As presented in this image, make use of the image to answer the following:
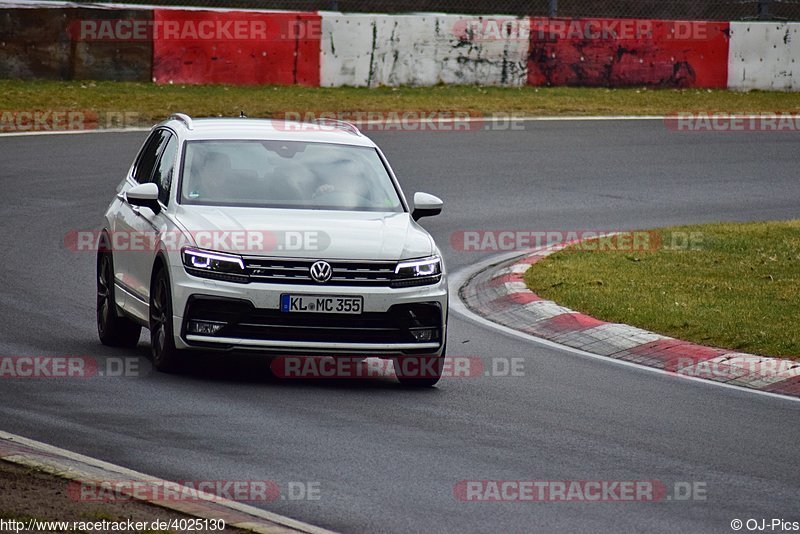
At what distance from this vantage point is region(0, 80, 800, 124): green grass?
24.1 m

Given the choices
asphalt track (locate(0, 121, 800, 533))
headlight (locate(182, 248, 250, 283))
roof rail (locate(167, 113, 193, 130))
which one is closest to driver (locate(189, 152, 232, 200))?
roof rail (locate(167, 113, 193, 130))

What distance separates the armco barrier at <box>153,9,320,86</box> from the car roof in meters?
14.2

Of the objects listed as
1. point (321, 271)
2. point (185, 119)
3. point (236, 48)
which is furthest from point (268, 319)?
point (236, 48)

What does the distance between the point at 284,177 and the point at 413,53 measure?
16972 millimetres

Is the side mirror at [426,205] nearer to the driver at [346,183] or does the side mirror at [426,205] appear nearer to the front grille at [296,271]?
the driver at [346,183]

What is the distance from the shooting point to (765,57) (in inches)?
1129

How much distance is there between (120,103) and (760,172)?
32.2 feet

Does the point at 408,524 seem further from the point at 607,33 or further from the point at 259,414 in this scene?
the point at 607,33

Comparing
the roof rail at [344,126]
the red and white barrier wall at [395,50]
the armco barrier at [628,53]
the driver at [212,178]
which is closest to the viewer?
the driver at [212,178]

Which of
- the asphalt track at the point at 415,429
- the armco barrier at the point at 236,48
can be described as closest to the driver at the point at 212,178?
the asphalt track at the point at 415,429

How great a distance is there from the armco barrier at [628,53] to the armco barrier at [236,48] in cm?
415

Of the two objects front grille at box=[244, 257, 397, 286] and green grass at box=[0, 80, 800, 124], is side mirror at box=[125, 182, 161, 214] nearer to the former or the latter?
front grille at box=[244, 257, 397, 286]

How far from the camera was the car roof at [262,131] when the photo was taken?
11.1m

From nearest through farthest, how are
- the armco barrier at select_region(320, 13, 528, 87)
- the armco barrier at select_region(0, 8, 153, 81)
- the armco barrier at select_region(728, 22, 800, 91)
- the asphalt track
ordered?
1. the asphalt track
2. the armco barrier at select_region(0, 8, 153, 81)
3. the armco barrier at select_region(320, 13, 528, 87)
4. the armco barrier at select_region(728, 22, 800, 91)
